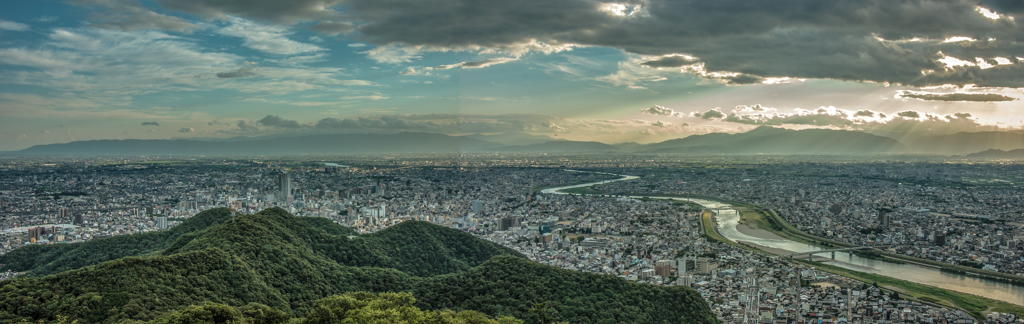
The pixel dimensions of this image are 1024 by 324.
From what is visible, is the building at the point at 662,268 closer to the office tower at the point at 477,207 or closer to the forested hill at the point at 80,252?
the office tower at the point at 477,207

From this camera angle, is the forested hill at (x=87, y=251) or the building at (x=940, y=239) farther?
the building at (x=940, y=239)

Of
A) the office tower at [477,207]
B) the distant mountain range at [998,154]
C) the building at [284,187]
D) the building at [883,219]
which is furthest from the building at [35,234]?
the distant mountain range at [998,154]

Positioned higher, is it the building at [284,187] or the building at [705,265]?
the building at [284,187]

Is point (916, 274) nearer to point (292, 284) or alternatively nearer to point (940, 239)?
point (940, 239)

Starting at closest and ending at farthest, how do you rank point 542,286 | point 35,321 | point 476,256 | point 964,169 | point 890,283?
point 35,321 < point 542,286 < point 890,283 < point 476,256 < point 964,169

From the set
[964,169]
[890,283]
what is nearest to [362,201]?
[890,283]

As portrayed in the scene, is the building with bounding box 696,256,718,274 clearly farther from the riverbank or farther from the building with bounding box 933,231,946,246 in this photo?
the building with bounding box 933,231,946,246

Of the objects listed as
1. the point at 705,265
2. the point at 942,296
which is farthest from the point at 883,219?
the point at 705,265

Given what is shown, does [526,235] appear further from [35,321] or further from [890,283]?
[35,321]
